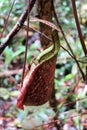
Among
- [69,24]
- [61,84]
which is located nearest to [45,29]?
[61,84]

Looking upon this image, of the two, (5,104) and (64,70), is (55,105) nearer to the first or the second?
(5,104)

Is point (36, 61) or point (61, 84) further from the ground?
point (36, 61)

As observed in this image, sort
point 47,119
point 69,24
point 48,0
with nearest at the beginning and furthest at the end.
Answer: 1. point 48,0
2. point 47,119
3. point 69,24

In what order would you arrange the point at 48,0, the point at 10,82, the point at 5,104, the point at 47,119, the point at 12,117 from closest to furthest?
the point at 48,0
the point at 47,119
the point at 12,117
the point at 5,104
the point at 10,82

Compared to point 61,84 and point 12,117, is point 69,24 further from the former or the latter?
point 12,117

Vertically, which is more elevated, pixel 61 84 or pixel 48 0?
pixel 48 0

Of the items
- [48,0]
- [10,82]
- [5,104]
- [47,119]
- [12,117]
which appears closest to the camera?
[48,0]

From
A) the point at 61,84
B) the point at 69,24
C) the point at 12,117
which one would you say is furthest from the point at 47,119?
the point at 69,24

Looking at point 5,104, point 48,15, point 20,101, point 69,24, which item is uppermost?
point 48,15

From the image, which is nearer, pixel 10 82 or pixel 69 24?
pixel 10 82
